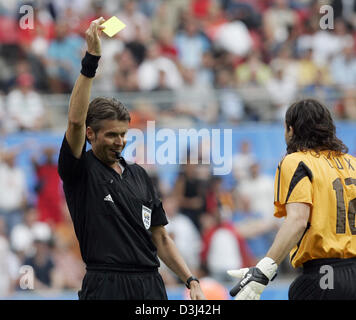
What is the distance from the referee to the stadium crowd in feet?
17.9

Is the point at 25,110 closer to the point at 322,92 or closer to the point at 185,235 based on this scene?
the point at 185,235

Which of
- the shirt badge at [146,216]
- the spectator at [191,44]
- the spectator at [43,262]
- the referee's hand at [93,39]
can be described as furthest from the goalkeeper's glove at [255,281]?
the spectator at [191,44]

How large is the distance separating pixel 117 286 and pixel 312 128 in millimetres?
1667

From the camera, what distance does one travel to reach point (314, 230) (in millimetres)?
5328

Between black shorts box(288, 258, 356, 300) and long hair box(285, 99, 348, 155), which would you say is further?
long hair box(285, 99, 348, 155)

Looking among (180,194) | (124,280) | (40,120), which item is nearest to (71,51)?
(40,120)

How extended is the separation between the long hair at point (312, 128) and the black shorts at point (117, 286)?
4.37 ft

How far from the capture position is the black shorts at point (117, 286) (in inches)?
212

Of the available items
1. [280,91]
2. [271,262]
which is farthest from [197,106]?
[271,262]

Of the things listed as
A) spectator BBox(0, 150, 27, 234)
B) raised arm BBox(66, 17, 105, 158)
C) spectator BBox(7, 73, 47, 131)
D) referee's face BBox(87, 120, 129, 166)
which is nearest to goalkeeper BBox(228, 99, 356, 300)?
referee's face BBox(87, 120, 129, 166)

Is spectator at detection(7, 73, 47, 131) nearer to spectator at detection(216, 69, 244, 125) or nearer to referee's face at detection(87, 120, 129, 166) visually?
spectator at detection(216, 69, 244, 125)

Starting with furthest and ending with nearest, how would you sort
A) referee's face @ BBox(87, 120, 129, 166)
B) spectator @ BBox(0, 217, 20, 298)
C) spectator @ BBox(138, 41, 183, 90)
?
spectator @ BBox(138, 41, 183, 90) < spectator @ BBox(0, 217, 20, 298) < referee's face @ BBox(87, 120, 129, 166)

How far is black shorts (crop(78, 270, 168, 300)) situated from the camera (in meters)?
5.38
